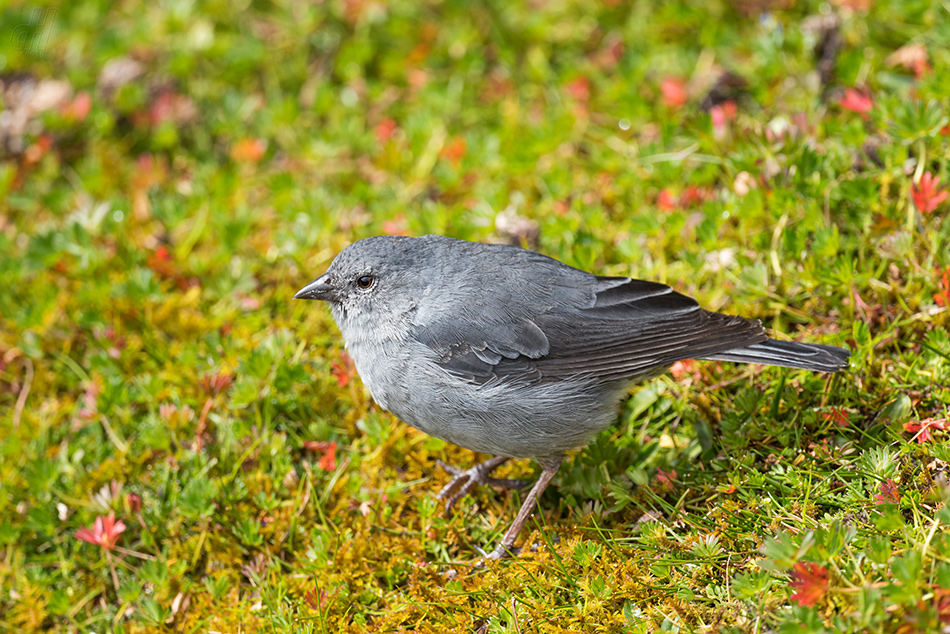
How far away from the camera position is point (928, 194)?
4188 mm

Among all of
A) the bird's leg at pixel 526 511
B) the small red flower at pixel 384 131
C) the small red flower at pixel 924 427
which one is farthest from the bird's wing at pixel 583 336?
the small red flower at pixel 384 131

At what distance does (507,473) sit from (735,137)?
2.65 m

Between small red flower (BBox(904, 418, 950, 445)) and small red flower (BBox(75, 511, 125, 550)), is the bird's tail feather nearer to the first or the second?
small red flower (BBox(904, 418, 950, 445))

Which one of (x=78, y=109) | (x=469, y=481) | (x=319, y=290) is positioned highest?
(x=78, y=109)

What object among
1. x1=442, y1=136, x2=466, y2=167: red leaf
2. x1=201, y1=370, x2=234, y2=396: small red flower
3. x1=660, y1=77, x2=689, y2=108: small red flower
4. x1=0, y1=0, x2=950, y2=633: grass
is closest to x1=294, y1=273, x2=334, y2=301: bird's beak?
x1=0, y1=0, x2=950, y2=633: grass

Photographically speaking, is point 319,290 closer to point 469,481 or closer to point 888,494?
point 469,481

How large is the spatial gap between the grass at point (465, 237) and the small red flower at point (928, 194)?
0.07ft

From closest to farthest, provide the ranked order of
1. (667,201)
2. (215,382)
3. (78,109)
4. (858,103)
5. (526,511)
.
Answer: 1. (526,511)
2. (215,382)
3. (858,103)
4. (667,201)
5. (78,109)

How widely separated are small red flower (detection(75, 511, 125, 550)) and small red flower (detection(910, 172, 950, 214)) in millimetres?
4592

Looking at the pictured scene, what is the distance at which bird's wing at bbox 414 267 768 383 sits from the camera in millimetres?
3754

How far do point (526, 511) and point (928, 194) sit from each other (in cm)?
274

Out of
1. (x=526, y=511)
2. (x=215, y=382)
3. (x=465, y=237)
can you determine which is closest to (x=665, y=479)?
(x=526, y=511)

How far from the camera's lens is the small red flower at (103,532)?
13.3 feet

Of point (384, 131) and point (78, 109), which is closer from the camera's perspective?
A: point (384, 131)
